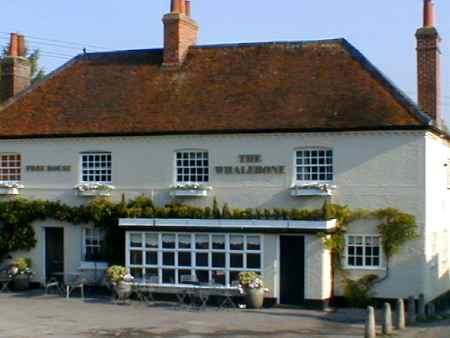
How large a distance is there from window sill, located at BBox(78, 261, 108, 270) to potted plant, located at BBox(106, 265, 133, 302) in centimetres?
187

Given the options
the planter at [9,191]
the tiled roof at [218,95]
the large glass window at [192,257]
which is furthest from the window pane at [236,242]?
the planter at [9,191]

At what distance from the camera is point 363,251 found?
2909 centimetres

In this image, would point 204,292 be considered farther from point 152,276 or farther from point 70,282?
point 70,282

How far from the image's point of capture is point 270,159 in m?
29.8

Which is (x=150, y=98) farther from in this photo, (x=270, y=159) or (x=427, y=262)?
(x=427, y=262)

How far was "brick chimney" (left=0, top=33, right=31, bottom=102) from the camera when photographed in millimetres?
36281

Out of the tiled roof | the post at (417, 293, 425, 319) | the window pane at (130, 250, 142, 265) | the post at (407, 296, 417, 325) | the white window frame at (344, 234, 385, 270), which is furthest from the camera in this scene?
the window pane at (130, 250, 142, 265)

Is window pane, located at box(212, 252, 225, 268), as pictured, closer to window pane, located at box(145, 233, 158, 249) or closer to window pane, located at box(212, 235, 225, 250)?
window pane, located at box(212, 235, 225, 250)

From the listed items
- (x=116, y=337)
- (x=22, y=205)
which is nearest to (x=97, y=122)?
(x=22, y=205)

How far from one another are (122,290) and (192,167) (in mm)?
4682

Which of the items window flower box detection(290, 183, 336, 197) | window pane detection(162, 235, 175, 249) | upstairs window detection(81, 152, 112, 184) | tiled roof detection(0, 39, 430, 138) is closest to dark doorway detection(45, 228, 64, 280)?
upstairs window detection(81, 152, 112, 184)

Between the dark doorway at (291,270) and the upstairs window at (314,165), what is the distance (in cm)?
201

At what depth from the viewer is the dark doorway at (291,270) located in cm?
2898

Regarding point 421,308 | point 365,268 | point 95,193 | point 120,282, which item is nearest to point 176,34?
point 95,193
